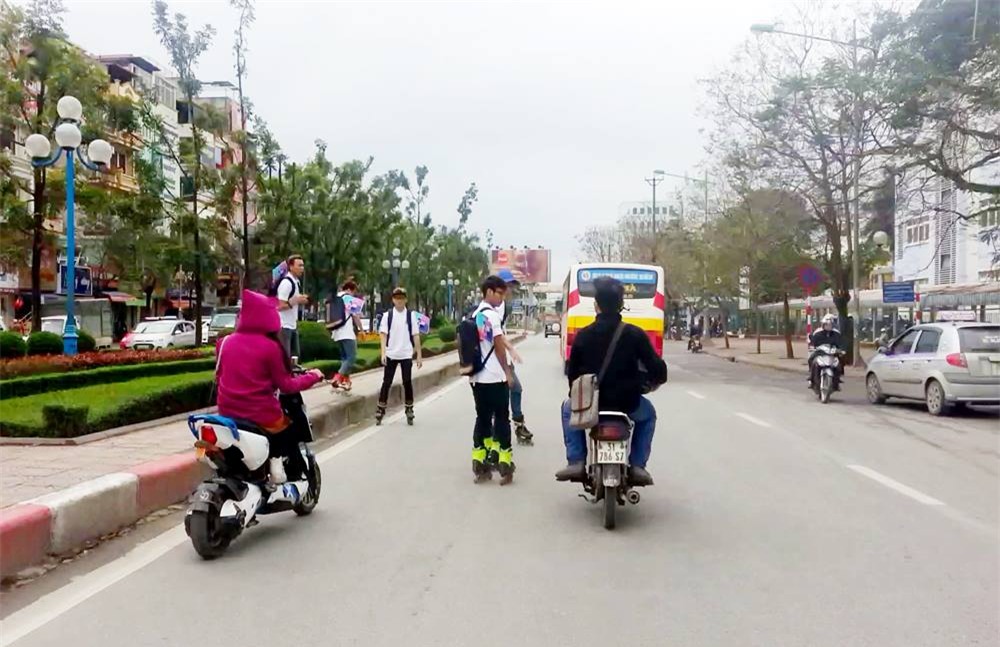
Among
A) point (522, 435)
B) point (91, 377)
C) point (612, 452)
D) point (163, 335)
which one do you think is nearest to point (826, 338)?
point (522, 435)

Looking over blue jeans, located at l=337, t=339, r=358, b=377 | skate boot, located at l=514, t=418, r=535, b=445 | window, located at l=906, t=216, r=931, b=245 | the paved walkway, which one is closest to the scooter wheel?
the paved walkway

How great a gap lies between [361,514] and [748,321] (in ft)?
218

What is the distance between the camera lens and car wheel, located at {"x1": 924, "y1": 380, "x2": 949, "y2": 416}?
585 inches

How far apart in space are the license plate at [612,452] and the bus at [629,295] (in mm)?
17125

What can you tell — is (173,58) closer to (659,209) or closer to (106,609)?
(106,609)

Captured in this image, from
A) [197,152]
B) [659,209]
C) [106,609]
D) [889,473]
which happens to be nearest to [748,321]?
[659,209]

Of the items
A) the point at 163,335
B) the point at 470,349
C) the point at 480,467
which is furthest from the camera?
the point at 163,335

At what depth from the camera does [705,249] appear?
40.3m

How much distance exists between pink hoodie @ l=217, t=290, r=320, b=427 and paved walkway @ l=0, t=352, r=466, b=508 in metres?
1.66

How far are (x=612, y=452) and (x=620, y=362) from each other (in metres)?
0.63

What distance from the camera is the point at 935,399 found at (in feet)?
49.4

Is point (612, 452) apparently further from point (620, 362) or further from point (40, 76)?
point (40, 76)

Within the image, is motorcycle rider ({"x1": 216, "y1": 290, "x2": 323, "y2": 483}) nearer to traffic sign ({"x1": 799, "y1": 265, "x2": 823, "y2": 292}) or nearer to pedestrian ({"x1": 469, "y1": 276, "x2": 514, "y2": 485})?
pedestrian ({"x1": 469, "y1": 276, "x2": 514, "y2": 485})

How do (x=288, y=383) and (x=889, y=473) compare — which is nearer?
(x=288, y=383)
